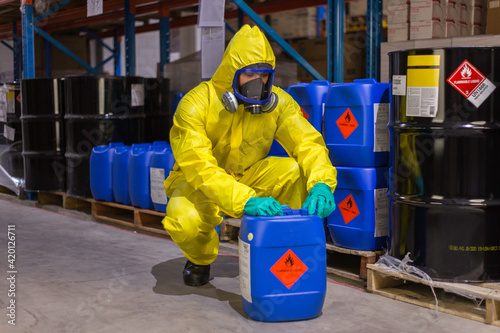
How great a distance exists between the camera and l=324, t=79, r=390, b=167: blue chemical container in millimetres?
3990

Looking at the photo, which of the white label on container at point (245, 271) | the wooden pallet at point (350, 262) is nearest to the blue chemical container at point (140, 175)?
the wooden pallet at point (350, 262)

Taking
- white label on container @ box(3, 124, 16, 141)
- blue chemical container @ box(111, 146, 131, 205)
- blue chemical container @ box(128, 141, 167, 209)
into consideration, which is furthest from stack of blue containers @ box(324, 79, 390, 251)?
white label on container @ box(3, 124, 16, 141)

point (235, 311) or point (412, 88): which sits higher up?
point (412, 88)

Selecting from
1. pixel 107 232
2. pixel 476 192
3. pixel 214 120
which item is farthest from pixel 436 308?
pixel 107 232

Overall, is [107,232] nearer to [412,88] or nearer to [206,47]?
[206,47]

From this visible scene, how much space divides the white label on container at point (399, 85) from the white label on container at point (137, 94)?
146 inches

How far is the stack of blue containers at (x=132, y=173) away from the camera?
5.56 m

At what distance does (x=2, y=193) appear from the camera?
27.7 feet

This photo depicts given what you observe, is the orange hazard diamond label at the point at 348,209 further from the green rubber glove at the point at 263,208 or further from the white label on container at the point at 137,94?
the white label on container at the point at 137,94

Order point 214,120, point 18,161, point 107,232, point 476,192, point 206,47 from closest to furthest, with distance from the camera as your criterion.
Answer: point 476,192 → point 214,120 → point 206,47 → point 107,232 → point 18,161

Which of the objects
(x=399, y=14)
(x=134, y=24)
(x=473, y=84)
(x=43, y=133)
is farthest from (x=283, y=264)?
(x=134, y=24)

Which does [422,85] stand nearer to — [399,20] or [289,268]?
[289,268]

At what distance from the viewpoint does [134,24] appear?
31.4ft

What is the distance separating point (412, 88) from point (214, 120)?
1.21m
